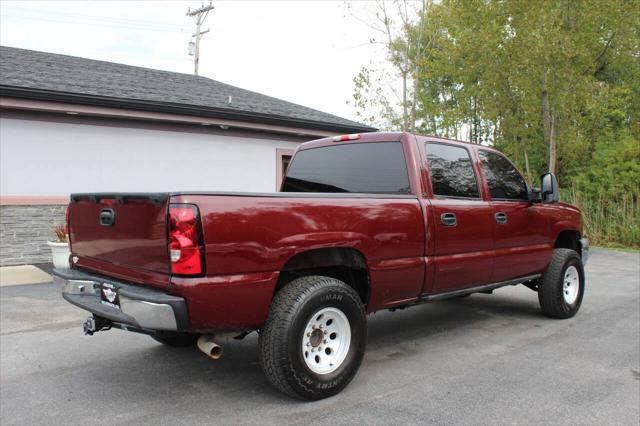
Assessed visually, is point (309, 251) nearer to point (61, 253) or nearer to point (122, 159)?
point (61, 253)

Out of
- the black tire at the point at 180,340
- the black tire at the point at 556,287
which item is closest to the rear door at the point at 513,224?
the black tire at the point at 556,287

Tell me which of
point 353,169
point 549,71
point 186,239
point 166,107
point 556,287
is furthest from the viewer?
point 549,71

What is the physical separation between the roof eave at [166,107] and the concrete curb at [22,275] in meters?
3.03

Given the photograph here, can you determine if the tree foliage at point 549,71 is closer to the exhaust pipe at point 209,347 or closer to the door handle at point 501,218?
the door handle at point 501,218

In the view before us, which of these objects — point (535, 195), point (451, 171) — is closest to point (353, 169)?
point (451, 171)

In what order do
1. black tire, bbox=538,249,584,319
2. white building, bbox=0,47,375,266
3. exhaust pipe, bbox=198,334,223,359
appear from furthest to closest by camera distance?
white building, bbox=0,47,375,266 < black tire, bbox=538,249,584,319 < exhaust pipe, bbox=198,334,223,359

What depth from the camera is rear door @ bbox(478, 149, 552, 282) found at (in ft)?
17.7

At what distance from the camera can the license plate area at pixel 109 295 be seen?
11.6 ft

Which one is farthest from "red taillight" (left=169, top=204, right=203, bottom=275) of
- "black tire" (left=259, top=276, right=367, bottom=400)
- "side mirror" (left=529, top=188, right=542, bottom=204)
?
"side mirror" (left=529, top=188, right=542, bottom=204)

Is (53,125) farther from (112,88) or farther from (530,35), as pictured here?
(530,35)

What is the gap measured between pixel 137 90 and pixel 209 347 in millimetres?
9557

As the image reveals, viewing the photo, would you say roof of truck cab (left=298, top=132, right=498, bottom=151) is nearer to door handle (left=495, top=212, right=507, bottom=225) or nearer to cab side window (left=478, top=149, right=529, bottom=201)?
cab side window (left=478, top=149, right=529, bottom=201)

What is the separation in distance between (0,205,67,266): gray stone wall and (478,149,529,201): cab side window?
26.5 feet

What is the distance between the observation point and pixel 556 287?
6043 millimetres
